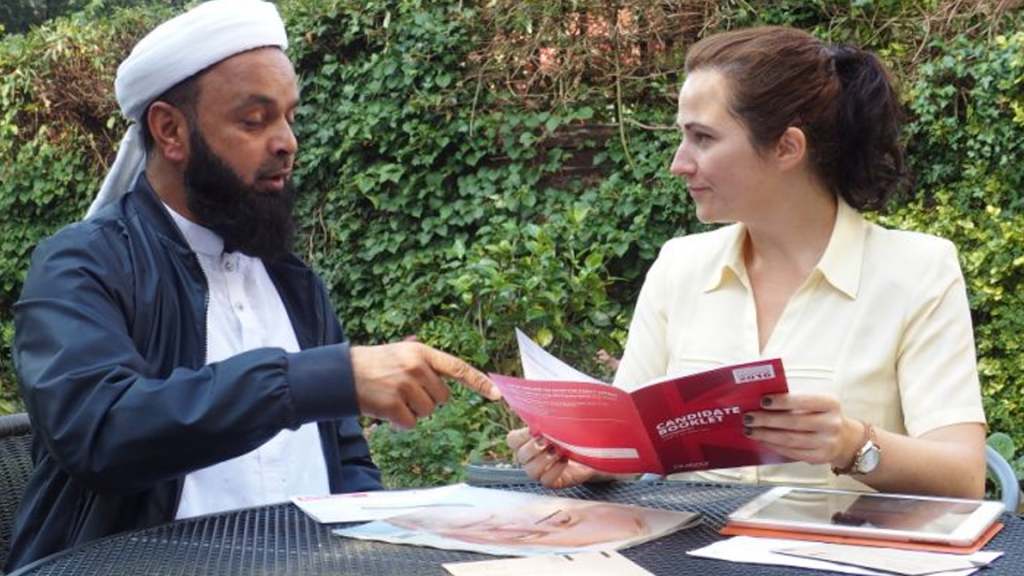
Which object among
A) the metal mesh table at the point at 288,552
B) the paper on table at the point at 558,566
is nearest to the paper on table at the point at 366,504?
the metal mesh table at the point at 288,552

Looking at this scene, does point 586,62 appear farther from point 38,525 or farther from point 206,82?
point 38,525

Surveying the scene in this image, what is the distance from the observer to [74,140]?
858 cm

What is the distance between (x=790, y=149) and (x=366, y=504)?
3.75 feet

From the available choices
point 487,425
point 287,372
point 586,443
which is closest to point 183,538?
point 287,372

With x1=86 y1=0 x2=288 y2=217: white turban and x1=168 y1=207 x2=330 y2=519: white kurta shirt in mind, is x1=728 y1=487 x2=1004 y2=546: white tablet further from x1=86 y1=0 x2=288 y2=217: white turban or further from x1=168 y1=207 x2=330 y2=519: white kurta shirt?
x1=86 y1=0 x2=288 y2=217: white turban

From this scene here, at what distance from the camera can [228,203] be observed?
8.50 feet

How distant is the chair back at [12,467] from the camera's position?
8.31 ft

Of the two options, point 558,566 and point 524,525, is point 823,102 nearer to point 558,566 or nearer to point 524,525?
point 524,525

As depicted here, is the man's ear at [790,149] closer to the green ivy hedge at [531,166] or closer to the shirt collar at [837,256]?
the shirt collar at [837,256]

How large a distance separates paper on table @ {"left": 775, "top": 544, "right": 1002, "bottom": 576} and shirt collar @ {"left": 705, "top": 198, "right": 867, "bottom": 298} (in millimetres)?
787

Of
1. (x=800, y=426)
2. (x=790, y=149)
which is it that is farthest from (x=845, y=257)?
(x=800, y=426)

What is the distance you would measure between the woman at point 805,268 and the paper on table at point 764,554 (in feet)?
1.65

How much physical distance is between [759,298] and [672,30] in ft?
12.8

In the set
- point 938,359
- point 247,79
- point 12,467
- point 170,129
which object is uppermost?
point 247,79
